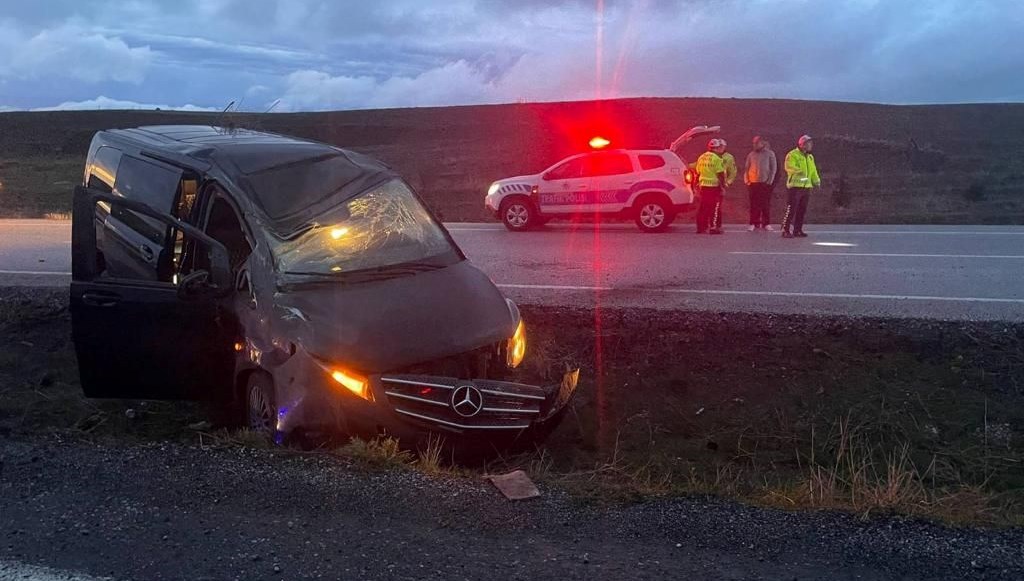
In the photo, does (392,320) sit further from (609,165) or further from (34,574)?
(609,165)

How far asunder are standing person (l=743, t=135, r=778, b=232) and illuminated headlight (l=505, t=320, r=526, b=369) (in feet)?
38.9

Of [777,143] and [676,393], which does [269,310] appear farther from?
[777,143]

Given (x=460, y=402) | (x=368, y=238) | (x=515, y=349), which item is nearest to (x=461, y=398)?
(x=460, y=402)

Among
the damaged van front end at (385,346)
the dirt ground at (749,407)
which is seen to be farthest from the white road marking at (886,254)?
the damaged van front end at (385,346)

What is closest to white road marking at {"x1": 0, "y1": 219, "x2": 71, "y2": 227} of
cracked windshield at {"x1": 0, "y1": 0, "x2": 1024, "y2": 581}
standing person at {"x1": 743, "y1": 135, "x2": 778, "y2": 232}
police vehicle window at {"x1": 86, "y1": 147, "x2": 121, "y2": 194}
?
cracked windshield at {"x1": 0, "y1": 0, "x2": 1024, "y2": 581}

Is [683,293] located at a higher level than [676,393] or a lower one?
higher

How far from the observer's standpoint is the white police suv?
17.0 meters

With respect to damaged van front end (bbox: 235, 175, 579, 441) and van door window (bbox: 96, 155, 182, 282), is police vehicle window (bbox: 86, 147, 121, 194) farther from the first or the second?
damaged van front end (bbox: 235, 175, 579, 441)

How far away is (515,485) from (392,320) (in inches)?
50.4

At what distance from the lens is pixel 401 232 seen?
6.27 meters

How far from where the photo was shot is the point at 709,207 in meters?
16.6

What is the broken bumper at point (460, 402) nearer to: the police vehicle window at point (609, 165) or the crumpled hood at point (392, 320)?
the crumpled hood at point (392, 320)

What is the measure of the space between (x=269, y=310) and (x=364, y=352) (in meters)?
0.71

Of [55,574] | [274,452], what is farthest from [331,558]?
[274,452]
